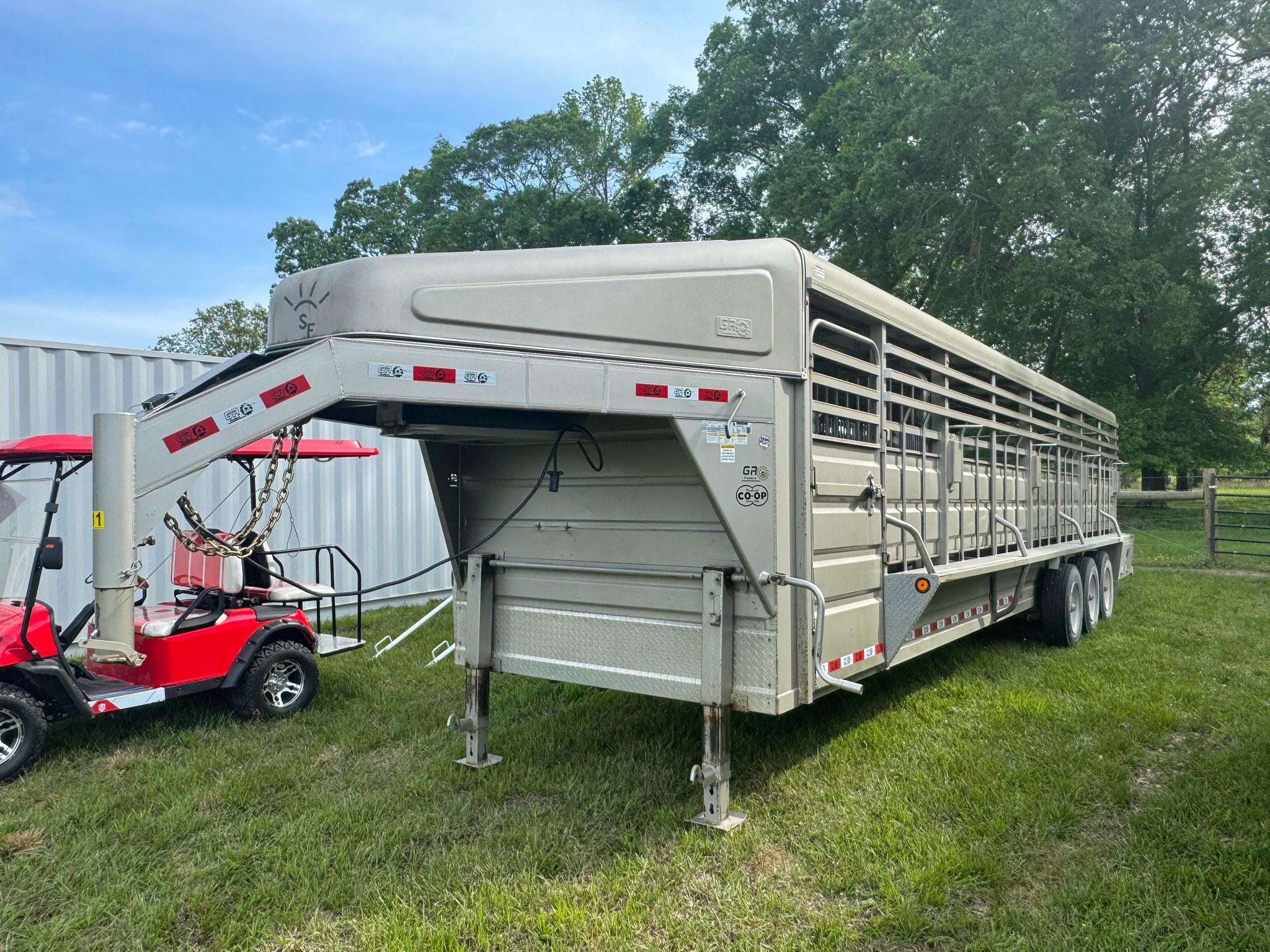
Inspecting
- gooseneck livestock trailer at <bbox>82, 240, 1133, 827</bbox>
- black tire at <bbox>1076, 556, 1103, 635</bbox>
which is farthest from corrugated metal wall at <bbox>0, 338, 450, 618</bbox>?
black tire at <bbox>1076, 556, 1103, 635</bbox>

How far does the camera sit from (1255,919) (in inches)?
124

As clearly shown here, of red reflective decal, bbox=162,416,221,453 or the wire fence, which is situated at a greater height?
red reflective decal, bbox=162,416,221,453

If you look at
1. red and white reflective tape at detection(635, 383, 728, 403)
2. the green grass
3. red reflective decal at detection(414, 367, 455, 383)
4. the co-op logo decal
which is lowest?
the green grass

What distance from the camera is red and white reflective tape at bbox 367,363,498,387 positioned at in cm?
325

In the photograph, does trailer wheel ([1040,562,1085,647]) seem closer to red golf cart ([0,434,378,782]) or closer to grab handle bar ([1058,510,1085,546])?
grab handle bar ([1058,510,1085,546])

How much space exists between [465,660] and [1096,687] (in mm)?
4464

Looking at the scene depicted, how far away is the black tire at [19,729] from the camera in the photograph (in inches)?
185

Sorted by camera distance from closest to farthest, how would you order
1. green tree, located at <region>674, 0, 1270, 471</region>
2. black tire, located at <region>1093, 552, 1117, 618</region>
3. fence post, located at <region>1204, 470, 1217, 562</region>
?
black tire, located at <region>1093, 552, 1117, 618</region>
fence post, located at <region>1204, 470, 1217, 562</region>
green tree, located at <region>674, 0, 1270, 471</region>

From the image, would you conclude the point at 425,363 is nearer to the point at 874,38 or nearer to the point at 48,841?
the point at 48,841

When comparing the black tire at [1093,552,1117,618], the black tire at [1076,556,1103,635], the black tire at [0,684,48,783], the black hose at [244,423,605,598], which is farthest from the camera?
the black tire at [1093,552,1117,618]

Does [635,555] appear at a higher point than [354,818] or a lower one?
higher

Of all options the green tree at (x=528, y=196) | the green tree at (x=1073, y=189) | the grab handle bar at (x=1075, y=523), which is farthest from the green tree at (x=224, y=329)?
the grab handle bar at (x=1075, y=523)

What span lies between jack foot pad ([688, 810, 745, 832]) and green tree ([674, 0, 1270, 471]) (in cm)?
1705

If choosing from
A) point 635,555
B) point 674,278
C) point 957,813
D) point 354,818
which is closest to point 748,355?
point 674,278
